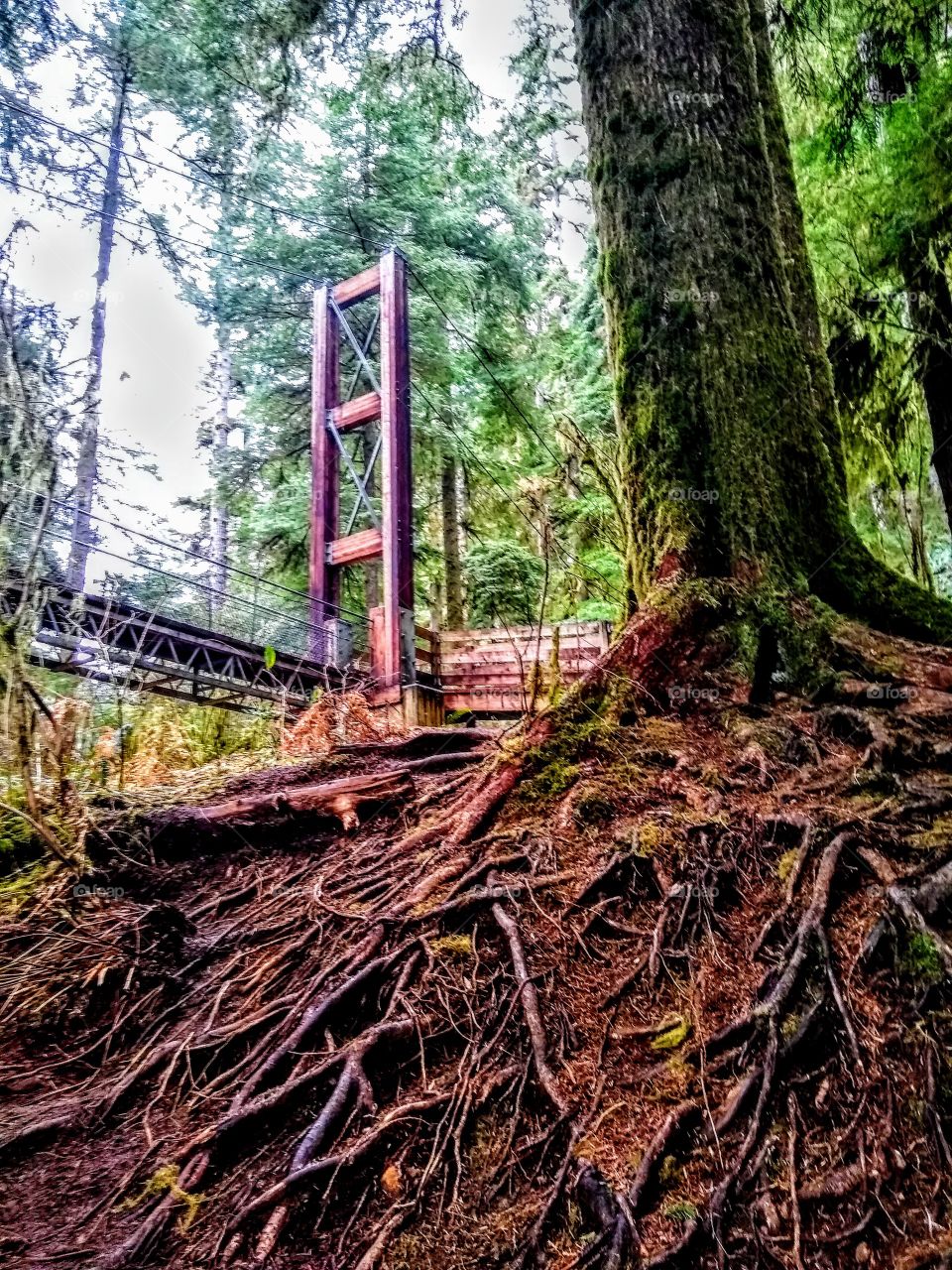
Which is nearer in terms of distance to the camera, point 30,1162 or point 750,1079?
point 750,1079

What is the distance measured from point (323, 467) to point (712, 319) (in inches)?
336

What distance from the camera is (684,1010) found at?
1534 millimetres

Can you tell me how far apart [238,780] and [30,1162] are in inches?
67.6

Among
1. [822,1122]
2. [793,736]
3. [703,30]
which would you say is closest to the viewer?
[822,1122]

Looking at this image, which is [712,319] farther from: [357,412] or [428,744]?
[357,412]

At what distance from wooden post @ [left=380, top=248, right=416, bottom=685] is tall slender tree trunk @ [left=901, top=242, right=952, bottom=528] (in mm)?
6342

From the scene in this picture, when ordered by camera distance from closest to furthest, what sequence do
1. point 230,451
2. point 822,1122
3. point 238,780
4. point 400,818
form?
1. point 822,1122
2. point 400,818
3. point 238,780
4. point 230,451

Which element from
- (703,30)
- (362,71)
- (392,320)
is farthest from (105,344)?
(703,30)

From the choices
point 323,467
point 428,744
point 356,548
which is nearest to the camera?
point 428,744

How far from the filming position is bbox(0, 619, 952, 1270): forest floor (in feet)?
3.97

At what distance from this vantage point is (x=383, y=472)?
33.3ft

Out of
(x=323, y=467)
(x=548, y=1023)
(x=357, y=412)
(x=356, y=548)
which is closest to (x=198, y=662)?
(x=356, y=548)

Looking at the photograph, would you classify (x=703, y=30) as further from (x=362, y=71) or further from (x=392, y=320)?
(x=392, y=320)

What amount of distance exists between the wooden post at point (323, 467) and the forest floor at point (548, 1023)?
7.97m
